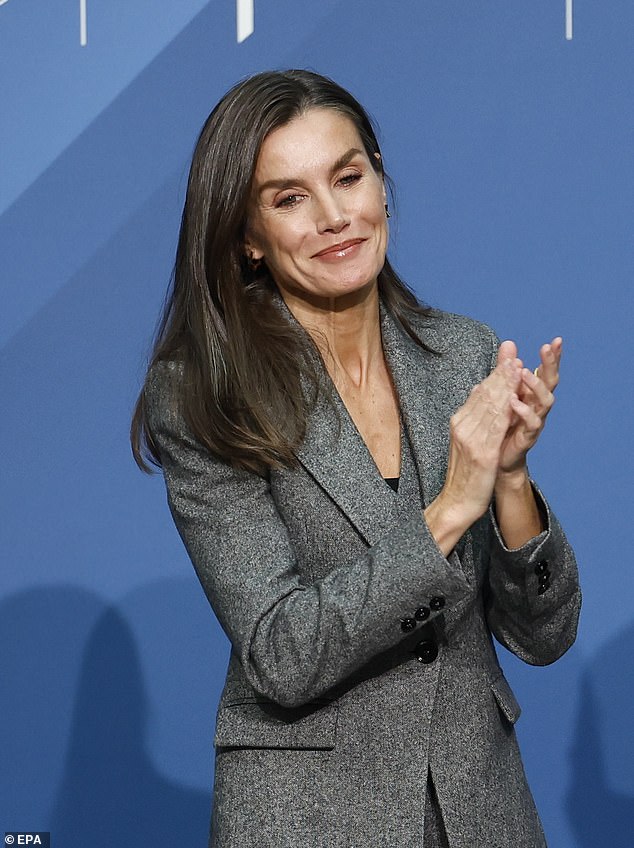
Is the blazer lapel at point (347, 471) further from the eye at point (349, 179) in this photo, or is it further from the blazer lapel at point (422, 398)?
the eye at point (349, 179)

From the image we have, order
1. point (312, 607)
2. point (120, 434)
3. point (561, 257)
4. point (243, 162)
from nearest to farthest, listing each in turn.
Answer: point (312, 607), point (243, 162), point (561, 257), point (120, 434)

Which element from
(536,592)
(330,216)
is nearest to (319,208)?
(330,216)

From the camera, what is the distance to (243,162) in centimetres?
152

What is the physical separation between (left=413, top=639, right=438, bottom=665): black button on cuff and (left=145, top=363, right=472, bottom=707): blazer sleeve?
0.22ft

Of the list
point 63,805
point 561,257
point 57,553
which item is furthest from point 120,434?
point 561,257

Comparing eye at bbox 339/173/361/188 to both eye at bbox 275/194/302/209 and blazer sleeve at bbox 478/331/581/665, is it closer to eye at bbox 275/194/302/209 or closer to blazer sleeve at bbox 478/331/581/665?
eye at bbox 275/194/302/209

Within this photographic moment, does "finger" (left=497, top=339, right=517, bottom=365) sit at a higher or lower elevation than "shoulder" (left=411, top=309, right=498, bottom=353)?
lower

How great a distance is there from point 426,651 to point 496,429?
25cm

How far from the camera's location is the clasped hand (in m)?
1.30

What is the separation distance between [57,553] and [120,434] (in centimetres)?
29

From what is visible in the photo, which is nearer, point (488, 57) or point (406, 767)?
point (406, 767)

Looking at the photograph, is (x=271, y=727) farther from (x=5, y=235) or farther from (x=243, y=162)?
(x=5, y=235)

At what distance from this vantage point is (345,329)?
5.14 feet

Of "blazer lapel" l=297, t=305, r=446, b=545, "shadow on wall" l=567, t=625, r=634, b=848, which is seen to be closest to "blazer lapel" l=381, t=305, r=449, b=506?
"blazer lapel" l=297, t=305, r=446, b=545
